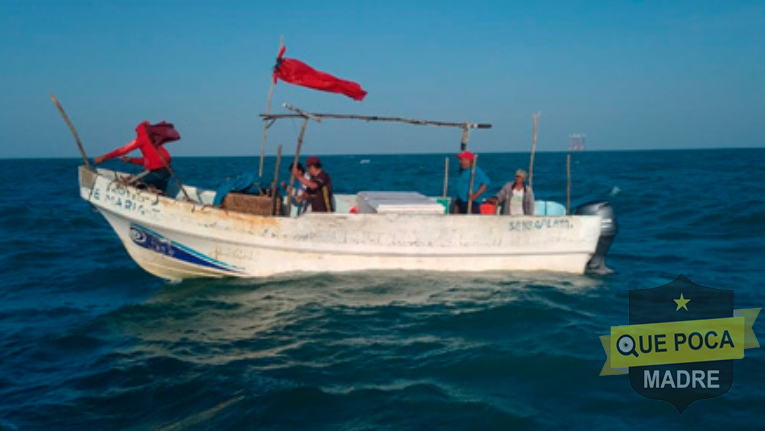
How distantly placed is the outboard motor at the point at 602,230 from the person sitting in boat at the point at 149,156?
727cm

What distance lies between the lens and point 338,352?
22.8ft

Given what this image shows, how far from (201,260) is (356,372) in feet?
13.6

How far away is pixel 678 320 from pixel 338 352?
4.68 meters

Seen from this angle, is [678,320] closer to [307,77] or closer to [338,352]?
[338,352]

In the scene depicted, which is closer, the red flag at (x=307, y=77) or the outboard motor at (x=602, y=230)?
the red flag at (x=307, y=77)

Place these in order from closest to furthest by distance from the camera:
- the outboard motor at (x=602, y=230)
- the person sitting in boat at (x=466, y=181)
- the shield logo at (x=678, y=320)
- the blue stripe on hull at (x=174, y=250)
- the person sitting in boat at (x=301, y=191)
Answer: the shield logo at (x=678, y=320), the blue stripe on hull at (x=174, y=250), the person sitting in boat at (x=301, y=191), the person sitting in boat at (x=466, y=181), the outboard motor at (x=602, y=230)

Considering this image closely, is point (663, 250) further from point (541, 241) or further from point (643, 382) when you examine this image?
point (643, 382)

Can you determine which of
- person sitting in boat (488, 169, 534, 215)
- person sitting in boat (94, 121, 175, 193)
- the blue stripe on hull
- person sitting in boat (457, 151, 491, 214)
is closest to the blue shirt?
person sitting in boat (457, 151, 491, 214)

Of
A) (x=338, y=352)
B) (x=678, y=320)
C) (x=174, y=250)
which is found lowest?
(x=338, y=352)

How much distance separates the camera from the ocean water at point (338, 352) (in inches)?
215

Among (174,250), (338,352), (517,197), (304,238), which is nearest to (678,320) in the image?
(517,197)

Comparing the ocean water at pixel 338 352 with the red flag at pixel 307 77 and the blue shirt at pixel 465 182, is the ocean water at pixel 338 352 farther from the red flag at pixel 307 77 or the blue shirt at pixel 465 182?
the red flag at pixel 307 77

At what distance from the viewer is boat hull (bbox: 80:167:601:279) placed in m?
9.18

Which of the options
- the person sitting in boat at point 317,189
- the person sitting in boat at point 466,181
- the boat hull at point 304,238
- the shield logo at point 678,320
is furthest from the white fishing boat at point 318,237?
the shield logo at point 678,320
